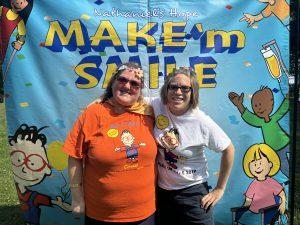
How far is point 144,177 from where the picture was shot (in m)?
2.51

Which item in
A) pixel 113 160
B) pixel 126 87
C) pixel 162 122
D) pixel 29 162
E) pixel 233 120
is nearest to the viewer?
pixel 113 160

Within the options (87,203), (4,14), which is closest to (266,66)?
(87,203)

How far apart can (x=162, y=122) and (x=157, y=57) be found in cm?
99

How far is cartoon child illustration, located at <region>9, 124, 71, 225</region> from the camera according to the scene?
11.8ft

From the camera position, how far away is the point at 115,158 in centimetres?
240

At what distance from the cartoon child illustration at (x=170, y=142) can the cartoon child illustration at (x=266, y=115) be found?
3.58 feet

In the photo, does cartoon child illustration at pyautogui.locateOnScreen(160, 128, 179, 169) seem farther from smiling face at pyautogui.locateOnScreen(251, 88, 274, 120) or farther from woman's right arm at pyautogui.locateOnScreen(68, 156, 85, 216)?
smiling face at pyautogui.locateOnScreen(251, 88, 274, 120)

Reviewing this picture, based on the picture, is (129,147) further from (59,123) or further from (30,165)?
(30,165)

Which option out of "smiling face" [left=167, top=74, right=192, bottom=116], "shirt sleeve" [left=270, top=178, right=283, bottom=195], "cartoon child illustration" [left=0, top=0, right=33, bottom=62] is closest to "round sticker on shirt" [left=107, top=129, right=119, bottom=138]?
"smiling face" [left=167, top=74, right=192, bottom=116]

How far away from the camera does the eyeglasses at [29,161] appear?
12.0ft

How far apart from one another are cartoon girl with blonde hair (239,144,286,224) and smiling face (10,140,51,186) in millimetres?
1808

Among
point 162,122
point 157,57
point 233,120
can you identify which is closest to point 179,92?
point 162,122

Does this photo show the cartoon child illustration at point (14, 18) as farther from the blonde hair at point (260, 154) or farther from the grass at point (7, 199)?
the blonde hair at point (260, 154)

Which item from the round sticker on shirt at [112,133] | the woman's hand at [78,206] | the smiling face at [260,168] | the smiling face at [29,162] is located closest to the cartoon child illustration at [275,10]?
the smiling face at [260,168]
